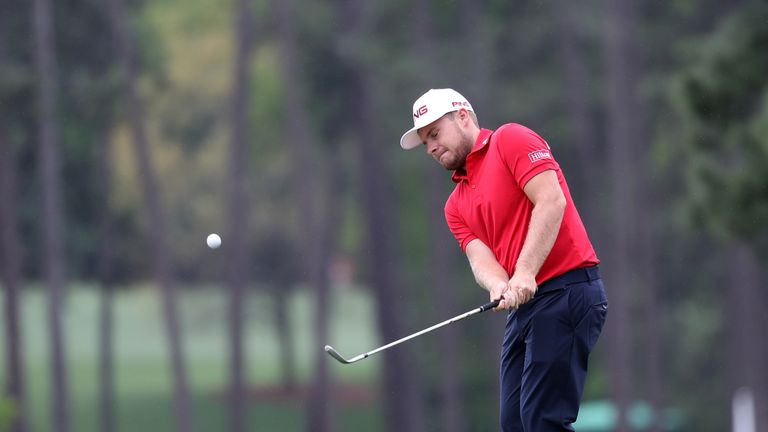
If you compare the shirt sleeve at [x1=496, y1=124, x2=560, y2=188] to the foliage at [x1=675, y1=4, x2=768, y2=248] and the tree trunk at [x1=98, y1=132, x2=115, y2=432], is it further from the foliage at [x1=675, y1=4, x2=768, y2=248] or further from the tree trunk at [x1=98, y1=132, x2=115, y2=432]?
the tree trunk at [x1=98, y1=132, x2=115, y2=432]

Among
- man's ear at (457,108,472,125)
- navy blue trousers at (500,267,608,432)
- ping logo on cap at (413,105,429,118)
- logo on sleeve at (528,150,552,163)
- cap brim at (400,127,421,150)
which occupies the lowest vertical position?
navy blue trousers at (500,267,608,432)

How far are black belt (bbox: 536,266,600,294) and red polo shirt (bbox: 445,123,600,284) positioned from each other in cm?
2

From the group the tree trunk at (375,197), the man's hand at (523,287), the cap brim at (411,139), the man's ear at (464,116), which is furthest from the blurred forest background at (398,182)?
the man's hand at (523,287)

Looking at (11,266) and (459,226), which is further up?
Answer: (11,266)

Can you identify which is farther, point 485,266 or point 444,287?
point 444,287

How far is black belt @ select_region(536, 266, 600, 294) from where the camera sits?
22.0ft

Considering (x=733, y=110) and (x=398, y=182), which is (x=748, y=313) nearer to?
(x=398, y=182)

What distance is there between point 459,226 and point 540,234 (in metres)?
0.70

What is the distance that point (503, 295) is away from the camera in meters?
6.52

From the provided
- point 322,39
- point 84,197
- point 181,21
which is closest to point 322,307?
point 322,39

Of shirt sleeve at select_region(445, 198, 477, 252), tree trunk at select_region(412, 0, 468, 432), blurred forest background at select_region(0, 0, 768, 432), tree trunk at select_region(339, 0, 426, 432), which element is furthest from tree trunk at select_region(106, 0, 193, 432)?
shirt sleeve at select_region(445, 198, 477, 252)

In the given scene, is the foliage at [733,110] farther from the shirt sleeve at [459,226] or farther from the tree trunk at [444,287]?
the tree trunk at [444,287]

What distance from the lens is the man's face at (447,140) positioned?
22.4ft

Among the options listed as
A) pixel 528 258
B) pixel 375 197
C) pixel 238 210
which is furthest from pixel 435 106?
pixel 375 197
